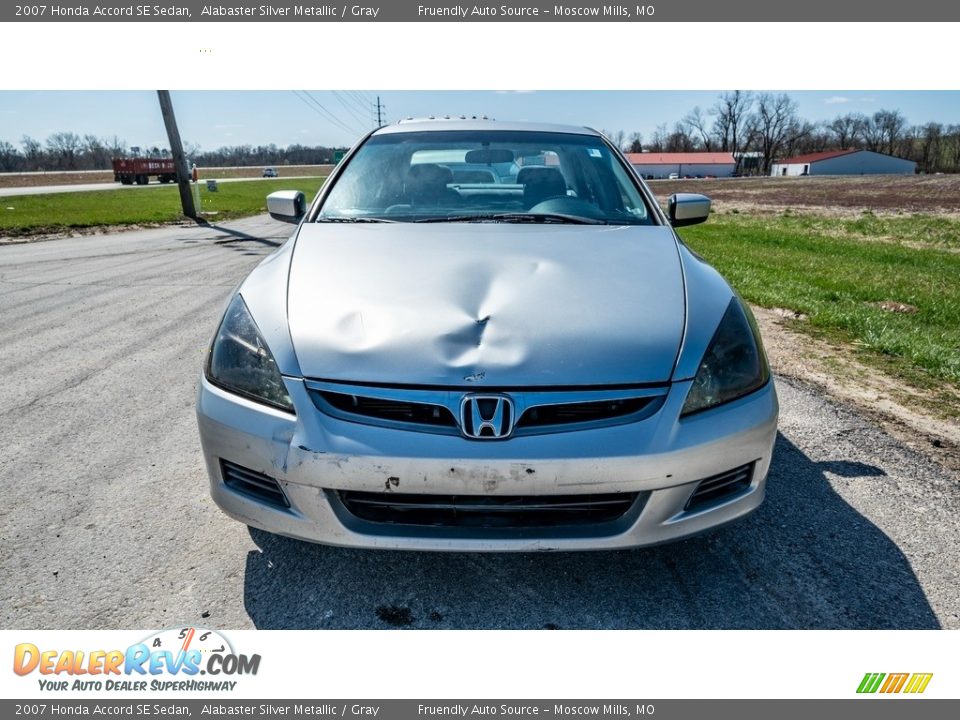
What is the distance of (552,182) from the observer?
3244 mm

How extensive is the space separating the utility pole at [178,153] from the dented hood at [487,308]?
56.9ft

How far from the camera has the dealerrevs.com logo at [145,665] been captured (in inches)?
71.2

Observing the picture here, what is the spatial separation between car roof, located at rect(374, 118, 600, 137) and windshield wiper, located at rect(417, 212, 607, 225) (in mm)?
941

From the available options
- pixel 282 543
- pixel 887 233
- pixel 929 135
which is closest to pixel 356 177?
pixel 282 543

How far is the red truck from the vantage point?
48.6m

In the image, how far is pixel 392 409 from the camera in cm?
187

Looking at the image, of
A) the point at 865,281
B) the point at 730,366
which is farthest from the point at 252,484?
the point at 865,281

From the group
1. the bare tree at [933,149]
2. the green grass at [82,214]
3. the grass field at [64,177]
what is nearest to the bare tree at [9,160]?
the grass field at [64,177]

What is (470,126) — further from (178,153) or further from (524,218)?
(178,153)

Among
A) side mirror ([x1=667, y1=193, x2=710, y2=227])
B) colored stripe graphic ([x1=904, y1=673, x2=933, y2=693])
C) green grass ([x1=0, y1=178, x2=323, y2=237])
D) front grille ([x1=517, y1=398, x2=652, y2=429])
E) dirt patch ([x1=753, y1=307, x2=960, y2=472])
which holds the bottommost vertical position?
colored stripe graphic ([x1=904, y1=673, x2=933, y2=693])

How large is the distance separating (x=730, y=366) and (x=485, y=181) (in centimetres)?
182

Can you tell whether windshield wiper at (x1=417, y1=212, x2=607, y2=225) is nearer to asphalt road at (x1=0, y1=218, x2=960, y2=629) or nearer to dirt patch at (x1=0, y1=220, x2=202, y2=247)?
asphalt road at (x1=0, y1=218, x2=960, y2=629)

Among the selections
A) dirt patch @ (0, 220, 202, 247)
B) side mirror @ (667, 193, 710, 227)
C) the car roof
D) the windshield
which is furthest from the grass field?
side mirror @ (667, 193, 710, 227)
